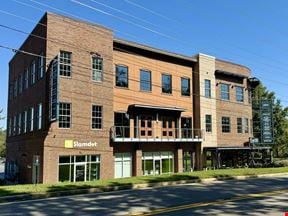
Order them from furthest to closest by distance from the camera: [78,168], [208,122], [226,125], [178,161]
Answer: [226,125] < [208,122] < [178,161] < [78,168]

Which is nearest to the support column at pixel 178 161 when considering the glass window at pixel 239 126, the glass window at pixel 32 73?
the glass window at pixel 239 126

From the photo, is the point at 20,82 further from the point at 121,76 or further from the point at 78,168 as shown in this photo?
the point at 78,168

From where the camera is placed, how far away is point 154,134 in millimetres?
34094

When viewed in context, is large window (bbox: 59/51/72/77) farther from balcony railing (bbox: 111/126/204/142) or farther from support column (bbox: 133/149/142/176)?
support column (bbox: 133/149/142/176)

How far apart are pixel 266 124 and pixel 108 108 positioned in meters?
21.5

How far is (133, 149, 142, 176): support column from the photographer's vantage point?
32.2 metres

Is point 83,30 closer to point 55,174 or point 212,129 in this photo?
point 55,174

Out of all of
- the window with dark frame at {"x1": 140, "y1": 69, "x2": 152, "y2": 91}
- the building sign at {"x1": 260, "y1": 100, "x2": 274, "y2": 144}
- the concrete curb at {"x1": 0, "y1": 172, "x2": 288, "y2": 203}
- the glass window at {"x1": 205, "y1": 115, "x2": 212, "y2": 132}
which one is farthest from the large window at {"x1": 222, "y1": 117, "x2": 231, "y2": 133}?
the concrete curb at {"x1": 0, "y1": 172, "x2": 288, "y2": 203}

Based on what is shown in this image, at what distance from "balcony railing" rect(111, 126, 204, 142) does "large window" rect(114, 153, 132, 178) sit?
5.30 feet

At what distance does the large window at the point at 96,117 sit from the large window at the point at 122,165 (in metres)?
3.16

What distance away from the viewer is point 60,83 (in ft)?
91.7

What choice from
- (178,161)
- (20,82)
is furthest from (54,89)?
(178,161)

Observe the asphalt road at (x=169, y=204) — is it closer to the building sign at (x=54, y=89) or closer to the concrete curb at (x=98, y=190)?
the concrete curb at (x=98, y=190)

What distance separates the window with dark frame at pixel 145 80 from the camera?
34125 mm
